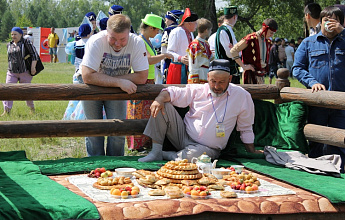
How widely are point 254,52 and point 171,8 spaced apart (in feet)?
81.8

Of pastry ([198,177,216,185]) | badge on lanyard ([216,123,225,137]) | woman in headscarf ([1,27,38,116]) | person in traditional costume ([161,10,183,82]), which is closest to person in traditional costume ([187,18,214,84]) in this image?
person in traditional costume ([161,10,183,82])

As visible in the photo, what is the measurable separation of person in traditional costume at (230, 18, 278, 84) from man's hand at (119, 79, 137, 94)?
2440 mm

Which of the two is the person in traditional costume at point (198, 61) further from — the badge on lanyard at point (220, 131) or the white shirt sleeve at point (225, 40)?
the badge on lanyard at point (220, 131)

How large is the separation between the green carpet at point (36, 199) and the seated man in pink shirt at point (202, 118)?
1.26m

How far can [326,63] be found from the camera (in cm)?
595

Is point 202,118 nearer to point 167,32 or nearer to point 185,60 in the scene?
point 185,60

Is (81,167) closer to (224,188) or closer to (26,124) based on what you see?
(26,124)

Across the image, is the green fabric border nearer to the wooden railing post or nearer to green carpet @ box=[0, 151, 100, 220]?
green carpet @ box=[0, 151, 100, 220]

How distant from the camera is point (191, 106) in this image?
5703 mm

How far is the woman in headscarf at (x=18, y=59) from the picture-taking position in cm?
1075

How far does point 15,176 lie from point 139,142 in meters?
2.94

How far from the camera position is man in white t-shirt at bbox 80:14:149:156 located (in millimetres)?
5430

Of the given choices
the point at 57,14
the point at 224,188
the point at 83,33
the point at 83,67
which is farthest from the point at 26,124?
the point at 57,14

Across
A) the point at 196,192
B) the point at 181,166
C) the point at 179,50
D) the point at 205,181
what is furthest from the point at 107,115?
the point at 179,50
